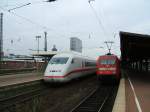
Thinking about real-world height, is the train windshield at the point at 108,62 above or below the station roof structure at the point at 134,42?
below

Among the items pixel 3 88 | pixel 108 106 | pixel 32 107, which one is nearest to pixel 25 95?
pixel 3 88

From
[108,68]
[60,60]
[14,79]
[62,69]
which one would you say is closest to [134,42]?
[108,68]

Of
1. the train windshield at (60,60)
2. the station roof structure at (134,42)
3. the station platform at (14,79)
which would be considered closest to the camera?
the station platform at (14,79)

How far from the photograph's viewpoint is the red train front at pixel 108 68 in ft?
71.4

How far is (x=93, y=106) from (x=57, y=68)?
279 inches

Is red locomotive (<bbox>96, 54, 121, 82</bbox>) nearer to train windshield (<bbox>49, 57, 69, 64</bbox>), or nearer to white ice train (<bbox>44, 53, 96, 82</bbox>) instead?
white ice train (<bbox>44, 53, 96, 82</bbox>)

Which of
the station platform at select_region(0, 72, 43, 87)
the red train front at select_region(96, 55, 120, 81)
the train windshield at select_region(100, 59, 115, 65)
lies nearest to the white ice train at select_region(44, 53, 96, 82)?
the red train front at select_region(96, 55, 120, 81)

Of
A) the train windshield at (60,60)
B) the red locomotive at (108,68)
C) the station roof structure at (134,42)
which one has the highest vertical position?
the station roof structure at (134,42)

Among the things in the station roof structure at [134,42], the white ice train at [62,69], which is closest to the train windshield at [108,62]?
the white ice train at [62,69]

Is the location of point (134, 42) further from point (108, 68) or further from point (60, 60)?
point (60, 60)

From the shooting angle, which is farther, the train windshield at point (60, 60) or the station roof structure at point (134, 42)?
the station roof structure at point (134, 42)

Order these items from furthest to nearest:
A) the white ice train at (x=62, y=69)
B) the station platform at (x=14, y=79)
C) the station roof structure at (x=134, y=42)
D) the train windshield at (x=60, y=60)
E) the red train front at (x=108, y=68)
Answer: the station roof structure at (x=134, y=42), the red train front at (x=108, y=68), the train windshield at (x=60, y=60), the station platform at (x=14, y=79), the white ice train at (x=62, y=69)

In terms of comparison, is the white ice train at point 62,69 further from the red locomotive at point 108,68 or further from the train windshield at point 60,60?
the red locomotive at point 108,68

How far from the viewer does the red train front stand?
21.8 meters
